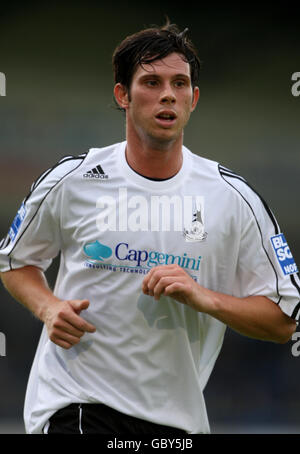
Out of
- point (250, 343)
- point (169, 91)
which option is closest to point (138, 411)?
point (169, 91)

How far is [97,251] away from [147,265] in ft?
0.58

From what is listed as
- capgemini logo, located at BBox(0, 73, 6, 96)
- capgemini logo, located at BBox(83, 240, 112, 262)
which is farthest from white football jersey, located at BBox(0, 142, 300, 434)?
capgemini logo, located at BBox(0, 73, 6, 96)

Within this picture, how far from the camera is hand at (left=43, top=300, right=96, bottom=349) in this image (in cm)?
228

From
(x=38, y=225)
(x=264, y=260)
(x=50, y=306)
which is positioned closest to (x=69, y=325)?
(x=50, y=306)

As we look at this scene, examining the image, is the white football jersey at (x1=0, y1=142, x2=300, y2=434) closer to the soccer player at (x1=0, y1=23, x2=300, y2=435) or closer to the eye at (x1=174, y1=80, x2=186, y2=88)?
the soccer player at (x1=0, y1=23, x2=300, y2=435)

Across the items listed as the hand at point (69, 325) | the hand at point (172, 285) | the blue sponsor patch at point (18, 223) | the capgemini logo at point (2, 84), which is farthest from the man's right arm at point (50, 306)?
the capgemini logo at point (2, 84)

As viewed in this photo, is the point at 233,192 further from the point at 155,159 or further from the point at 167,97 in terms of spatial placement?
the point at 167,97

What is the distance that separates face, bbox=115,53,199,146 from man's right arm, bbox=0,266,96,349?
24.7 inches

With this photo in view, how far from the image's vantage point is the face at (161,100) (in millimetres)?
2441

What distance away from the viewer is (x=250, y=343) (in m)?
5.04

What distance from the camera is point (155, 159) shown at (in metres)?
2.55

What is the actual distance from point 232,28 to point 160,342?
11.8 ft

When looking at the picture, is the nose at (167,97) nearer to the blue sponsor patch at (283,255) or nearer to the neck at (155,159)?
the neck at (155,159)

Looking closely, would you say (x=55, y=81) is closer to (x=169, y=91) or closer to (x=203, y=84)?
(x=203, y=84)
